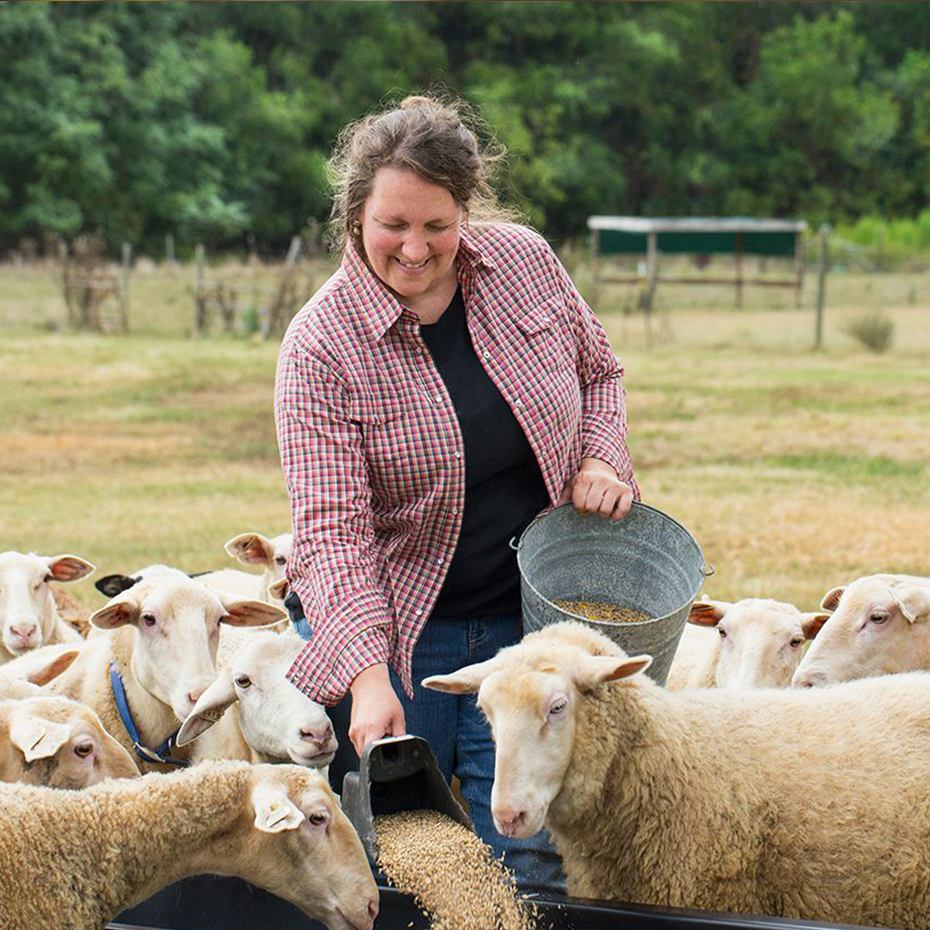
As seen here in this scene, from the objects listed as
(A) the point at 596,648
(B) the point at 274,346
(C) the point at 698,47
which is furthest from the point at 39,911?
(C) the point at 698,47

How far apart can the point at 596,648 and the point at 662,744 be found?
319 mm

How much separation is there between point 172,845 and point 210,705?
0.78 m

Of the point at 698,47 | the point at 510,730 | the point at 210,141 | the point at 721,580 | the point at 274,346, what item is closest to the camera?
the point at 510,730

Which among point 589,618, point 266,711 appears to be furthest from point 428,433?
point 266,711

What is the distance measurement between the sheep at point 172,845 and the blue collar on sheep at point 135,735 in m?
1.01

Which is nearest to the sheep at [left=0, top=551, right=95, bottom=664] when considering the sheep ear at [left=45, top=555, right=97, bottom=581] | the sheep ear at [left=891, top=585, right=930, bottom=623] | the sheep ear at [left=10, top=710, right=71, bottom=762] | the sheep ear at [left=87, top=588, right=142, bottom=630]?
the sheep ear at [left=45, top=555, right=97, bottom=581]

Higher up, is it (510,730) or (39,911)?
(510,730)

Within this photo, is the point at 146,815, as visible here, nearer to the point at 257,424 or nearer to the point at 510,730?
the point at 510,730

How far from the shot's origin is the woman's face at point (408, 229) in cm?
343

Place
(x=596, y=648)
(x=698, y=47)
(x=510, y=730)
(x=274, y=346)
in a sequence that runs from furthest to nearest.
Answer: (x=698, y=47)
(x=274, y=346)
(x=596, y=648)
(x=510, y=730)

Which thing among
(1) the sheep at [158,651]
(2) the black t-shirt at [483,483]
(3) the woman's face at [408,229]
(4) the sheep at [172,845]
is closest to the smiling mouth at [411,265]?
(3) the woman's face at [408,229]

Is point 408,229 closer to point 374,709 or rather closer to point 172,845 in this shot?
point 374,709

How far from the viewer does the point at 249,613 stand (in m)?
4.61

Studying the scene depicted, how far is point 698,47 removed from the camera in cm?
4819
